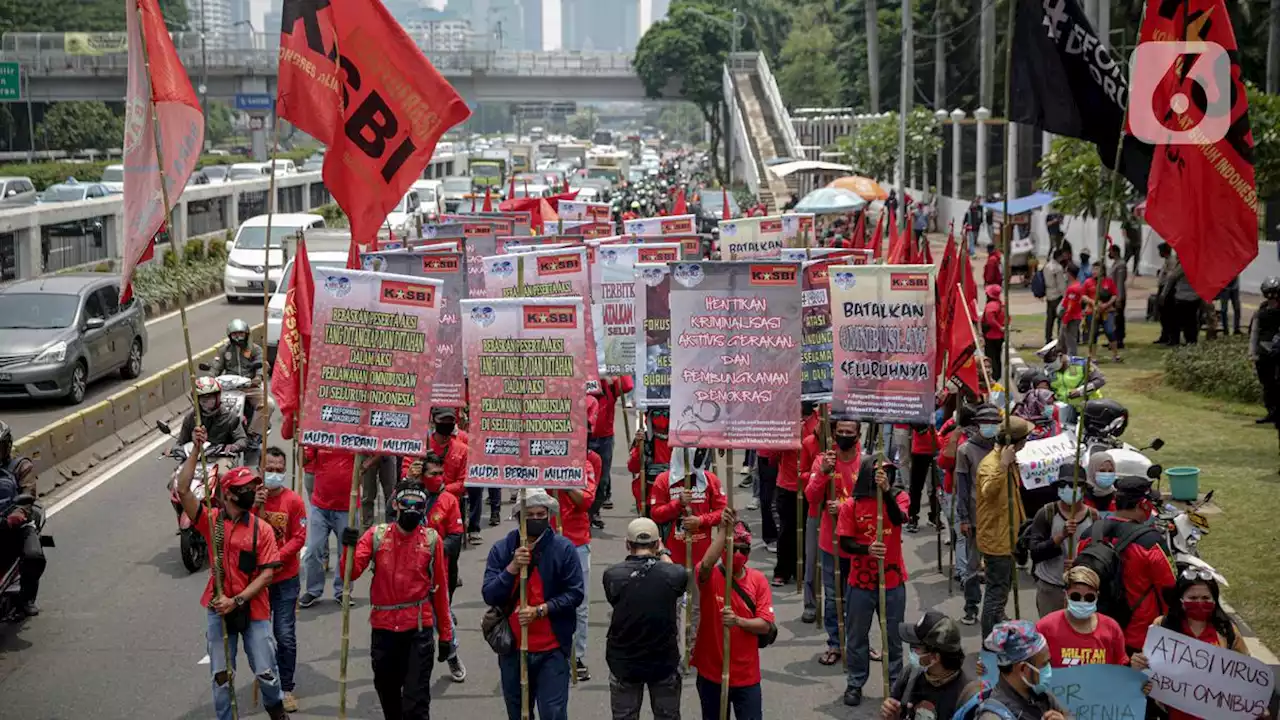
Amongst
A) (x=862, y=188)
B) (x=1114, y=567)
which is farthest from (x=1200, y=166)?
(x=862, y=188)

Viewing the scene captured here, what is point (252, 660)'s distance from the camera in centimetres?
970

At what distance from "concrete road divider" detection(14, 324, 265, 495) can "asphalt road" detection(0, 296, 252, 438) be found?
107 centimetres

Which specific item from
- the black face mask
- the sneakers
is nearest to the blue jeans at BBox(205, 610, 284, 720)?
the black face mask

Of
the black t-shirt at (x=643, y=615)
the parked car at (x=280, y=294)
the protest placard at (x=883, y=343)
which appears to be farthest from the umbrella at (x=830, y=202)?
the black t-shirt at (x=643, y=615)

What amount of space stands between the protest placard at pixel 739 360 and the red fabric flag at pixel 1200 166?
2.38 meters

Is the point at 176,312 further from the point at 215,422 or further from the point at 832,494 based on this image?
the point at 832,494

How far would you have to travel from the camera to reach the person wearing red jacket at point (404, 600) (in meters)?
9.17

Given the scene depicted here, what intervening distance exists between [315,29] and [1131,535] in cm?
664

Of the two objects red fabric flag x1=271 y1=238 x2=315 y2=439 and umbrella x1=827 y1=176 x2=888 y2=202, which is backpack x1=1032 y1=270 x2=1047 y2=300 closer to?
umbrella x1=827 y1=176 x2=888 y2=202

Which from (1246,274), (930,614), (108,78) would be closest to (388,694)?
(930,614)

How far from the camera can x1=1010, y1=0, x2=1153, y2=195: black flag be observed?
33.7ft

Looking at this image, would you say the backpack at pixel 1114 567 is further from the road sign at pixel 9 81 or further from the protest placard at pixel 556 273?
the road sign at pixel 9 81

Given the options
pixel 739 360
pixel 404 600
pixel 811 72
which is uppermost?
pixel 811 72

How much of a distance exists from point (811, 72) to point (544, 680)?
93369mm
